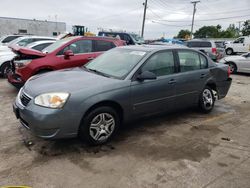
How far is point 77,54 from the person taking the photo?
6.66 meters

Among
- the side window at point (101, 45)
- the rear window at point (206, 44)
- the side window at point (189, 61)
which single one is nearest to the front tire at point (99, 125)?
the side window at point (189, 61)

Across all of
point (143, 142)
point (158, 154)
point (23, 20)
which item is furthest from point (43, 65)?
point (23, 20)

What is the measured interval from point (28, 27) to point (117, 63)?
38554 mm

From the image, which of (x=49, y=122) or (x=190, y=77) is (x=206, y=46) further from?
(x=49, y=122)

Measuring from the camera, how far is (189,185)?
273cm

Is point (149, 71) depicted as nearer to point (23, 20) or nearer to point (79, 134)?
point (79, 134)

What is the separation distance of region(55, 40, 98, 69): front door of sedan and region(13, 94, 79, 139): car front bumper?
3.22 meters

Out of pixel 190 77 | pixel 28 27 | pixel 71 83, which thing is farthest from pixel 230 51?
pixel 28 27

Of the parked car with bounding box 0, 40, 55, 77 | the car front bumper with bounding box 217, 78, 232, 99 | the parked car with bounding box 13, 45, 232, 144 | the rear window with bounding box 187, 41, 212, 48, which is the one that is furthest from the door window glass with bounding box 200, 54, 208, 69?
the rear window with bounding box 187, 41, 212, 48

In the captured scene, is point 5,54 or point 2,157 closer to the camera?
point 2,157

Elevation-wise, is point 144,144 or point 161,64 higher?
point 161,64

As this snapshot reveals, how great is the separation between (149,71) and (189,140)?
137cm

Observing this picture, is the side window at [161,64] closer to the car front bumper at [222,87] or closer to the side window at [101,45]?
the car front bumper at [222,87]

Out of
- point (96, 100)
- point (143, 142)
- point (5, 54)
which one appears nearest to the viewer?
point (96, 100)
